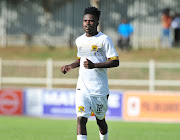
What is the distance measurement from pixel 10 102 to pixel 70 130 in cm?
537

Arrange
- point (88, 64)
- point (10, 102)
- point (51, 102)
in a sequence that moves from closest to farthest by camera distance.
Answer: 1. point (88, 64)
2. point (51, 102)
3. point (10, 102)

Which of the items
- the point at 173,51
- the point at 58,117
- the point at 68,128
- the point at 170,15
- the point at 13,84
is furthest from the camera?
the point at 170,15

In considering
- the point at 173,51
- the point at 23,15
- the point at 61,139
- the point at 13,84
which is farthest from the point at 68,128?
the point at 23,15

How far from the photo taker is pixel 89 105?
24.2 feet

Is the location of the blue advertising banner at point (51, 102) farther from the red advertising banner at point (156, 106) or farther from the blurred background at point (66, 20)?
the blurred background at point (66, 20)

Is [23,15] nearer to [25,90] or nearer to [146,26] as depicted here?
[146,26]

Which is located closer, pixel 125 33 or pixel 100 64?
pixel 100 64

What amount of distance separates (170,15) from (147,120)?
11949mm

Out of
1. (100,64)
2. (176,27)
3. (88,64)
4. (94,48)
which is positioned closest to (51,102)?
(94,48)

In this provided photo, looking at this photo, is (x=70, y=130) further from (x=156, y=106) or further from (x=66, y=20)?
(x=66, y=20)

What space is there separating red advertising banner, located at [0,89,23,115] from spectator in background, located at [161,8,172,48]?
10.3 m

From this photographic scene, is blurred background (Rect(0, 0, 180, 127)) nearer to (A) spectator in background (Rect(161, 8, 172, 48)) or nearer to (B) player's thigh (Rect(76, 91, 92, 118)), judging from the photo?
(A) spectator in background (Rect(161, 8, 172, 48))

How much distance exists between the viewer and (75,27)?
2873 centimetres

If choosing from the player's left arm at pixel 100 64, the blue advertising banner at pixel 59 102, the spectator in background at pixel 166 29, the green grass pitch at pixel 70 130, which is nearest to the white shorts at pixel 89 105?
the player's left arm at pixel 100 64
